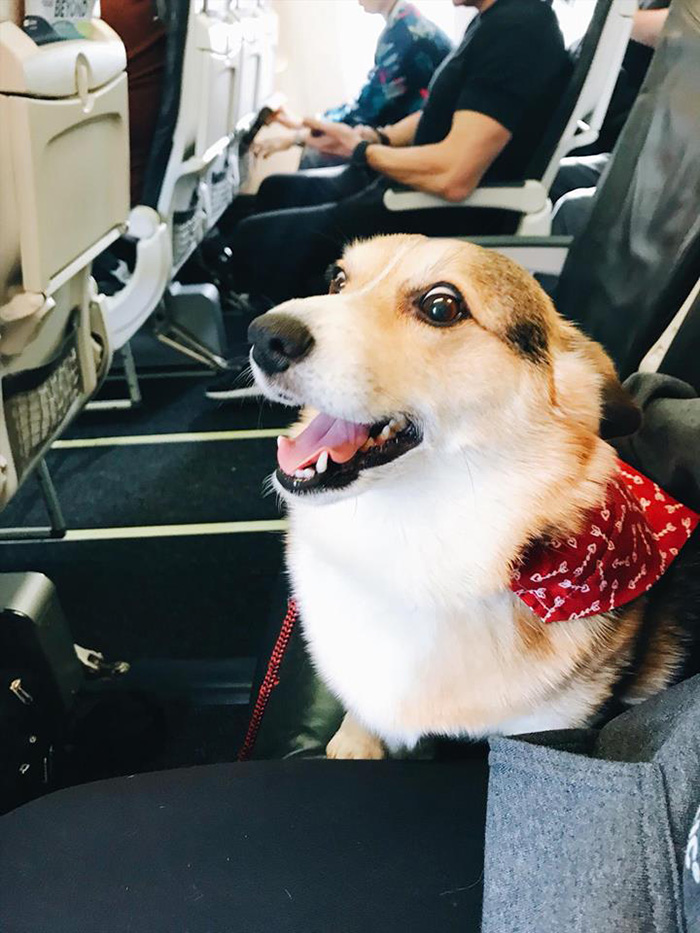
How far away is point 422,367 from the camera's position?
799 mm

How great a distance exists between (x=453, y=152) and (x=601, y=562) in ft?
4.94

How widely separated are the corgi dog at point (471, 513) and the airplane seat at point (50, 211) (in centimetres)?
42

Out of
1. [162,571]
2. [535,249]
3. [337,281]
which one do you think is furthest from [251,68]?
[337,281]

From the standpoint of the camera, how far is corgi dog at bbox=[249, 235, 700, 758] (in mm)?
785

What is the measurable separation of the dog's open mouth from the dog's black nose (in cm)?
12

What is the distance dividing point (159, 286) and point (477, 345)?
1305mm

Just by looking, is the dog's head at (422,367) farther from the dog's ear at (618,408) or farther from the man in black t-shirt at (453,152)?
the man in black t-shirt at (453,152)

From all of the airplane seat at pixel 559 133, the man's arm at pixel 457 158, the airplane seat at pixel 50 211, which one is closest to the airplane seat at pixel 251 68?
the man's arm at pixel 457 158

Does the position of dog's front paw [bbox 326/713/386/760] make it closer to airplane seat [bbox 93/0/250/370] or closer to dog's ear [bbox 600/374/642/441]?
dog's ear [bbox 600/374/642/441]

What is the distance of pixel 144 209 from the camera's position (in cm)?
183

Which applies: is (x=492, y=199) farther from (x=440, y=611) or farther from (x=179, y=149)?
(x=440, y=611)

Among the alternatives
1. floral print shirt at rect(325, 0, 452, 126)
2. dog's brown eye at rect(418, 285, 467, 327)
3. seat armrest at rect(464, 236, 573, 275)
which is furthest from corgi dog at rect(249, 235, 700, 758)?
floral print shirt at rect(325, 0, 452, 126)

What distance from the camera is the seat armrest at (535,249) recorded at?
1554 mm

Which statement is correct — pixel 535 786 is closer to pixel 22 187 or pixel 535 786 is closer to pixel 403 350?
pixel 403 350
